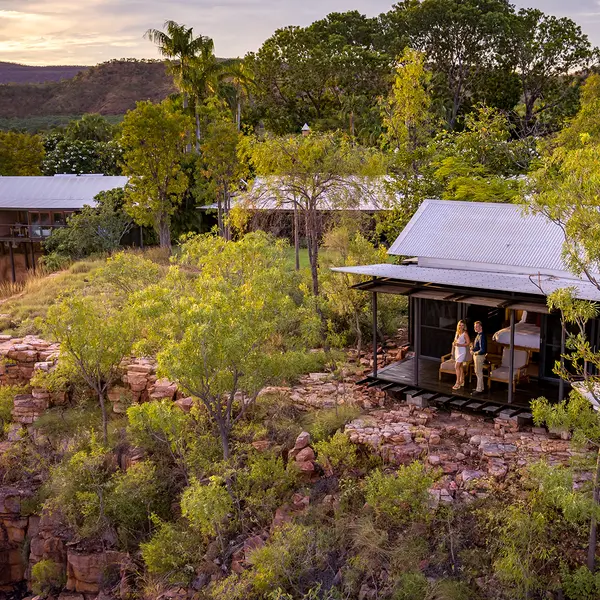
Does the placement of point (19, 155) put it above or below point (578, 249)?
above

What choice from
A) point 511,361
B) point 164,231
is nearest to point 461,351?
point 511,361

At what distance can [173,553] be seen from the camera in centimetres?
1309

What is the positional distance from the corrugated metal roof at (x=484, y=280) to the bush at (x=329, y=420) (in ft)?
9.87

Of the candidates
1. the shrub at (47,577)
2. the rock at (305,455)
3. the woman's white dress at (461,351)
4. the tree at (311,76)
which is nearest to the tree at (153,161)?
the tree at (311,76)

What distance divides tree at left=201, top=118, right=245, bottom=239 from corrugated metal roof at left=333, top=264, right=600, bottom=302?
17005 millimetres

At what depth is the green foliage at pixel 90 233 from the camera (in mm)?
33656

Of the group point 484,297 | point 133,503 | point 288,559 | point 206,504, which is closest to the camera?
point 288,559

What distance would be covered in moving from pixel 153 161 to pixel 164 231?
131 inches

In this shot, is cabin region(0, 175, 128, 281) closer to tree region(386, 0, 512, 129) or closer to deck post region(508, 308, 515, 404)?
tree region(386, 0, 512, 129)

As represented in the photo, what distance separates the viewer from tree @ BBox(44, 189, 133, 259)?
33688mm

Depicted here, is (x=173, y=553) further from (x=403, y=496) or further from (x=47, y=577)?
(x=403, y=496)

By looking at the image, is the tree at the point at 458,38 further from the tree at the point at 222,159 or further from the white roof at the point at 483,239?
the white roof at the point at 483,239

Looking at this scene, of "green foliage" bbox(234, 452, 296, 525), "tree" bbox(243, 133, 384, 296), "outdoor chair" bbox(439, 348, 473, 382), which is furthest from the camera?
"tree" bbox(243, 133, 384, 296)

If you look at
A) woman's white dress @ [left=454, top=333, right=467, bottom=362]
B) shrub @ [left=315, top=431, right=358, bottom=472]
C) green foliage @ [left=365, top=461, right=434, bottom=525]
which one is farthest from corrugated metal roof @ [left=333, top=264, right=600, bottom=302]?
green foliage @ [left=365, top=461, right=434, bottom=525]
